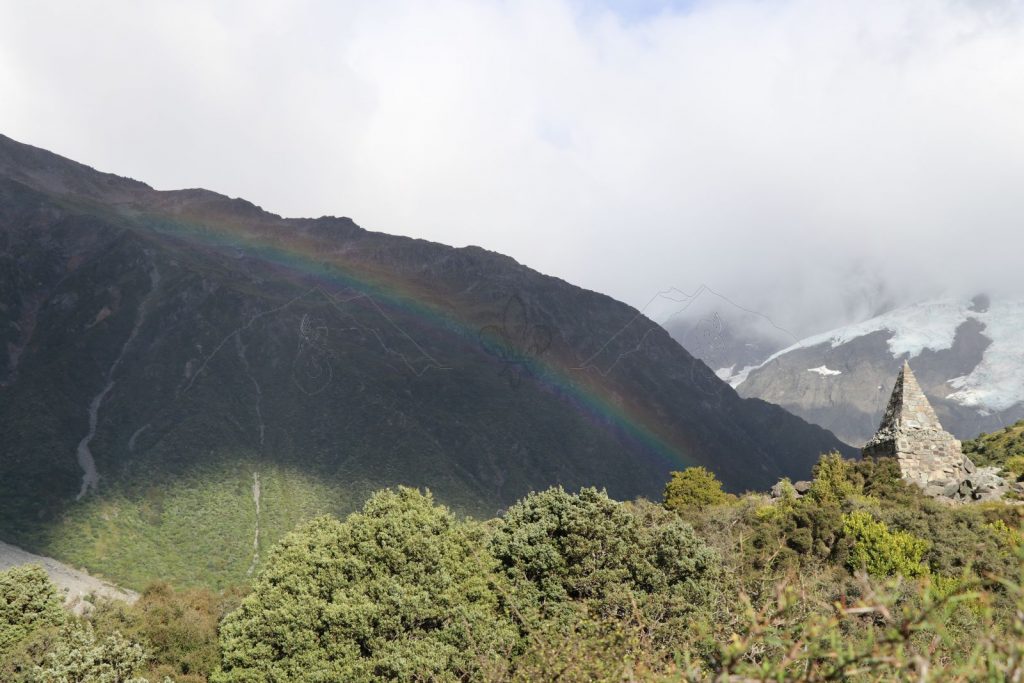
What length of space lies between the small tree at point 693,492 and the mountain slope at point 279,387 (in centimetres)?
4836

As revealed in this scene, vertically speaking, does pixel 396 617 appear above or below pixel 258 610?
above

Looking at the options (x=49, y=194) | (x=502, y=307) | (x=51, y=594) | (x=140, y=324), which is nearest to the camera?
(x=51, y=594)

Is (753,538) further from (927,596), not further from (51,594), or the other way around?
(51,594)

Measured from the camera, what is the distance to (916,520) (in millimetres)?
25875

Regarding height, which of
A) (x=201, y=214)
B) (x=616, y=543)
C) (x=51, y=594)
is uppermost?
(x=201, y=214)

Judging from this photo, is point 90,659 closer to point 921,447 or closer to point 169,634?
point 169,634

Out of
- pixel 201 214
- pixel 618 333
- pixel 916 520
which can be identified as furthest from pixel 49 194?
pixel 916 520

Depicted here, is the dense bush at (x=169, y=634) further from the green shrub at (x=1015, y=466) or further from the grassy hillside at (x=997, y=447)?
the grassy hillside at (x=997, y=447)

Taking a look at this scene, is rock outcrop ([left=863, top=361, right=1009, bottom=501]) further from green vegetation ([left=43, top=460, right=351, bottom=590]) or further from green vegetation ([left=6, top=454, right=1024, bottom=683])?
green vegetation ([left=43, top=460, right=351, bottom=590])

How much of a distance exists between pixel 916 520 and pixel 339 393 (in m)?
95.4

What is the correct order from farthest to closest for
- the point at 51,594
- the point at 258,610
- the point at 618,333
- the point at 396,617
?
the point at 618,333 → the point at 51,594 → the point at 258,610 → the point at 396,617

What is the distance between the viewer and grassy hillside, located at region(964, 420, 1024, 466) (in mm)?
43250

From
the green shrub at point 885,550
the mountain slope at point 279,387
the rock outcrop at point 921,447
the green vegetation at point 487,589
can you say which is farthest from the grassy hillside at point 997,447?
the mountain slope at point 279,387

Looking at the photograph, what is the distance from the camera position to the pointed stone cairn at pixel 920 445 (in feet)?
114
